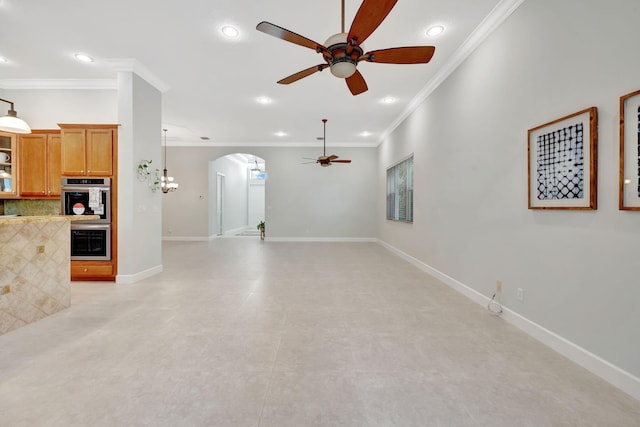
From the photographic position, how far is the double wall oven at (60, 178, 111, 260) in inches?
164

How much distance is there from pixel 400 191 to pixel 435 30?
153 inches

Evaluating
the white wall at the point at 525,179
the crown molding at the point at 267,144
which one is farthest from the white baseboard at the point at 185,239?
the white wall at the point at 525,179

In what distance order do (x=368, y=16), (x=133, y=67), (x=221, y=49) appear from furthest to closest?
1. (x=133, y=67)
2. (x=221, y=49)
3. (x=368, y=16)

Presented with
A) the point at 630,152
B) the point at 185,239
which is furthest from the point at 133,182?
the point at 185,239

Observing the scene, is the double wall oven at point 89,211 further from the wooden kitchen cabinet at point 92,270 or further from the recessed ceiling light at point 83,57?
the recessed ceiling light at point 83,57

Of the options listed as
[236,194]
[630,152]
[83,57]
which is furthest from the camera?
[236,194]

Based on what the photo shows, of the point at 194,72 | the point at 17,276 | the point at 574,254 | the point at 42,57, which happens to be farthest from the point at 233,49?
the point at 574,254

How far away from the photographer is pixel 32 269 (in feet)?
9.32

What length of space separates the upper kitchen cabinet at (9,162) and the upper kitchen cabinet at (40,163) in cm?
8

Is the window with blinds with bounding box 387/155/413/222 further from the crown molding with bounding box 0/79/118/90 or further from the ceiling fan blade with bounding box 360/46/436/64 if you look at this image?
the crown molding with bounding box 0/79/118/90

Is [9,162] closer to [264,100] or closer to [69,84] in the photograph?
[69,84]

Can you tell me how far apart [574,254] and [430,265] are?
2746 mm

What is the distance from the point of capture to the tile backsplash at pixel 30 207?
4714 mm

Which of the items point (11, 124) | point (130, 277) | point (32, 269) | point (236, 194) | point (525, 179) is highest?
point (11, 124)
